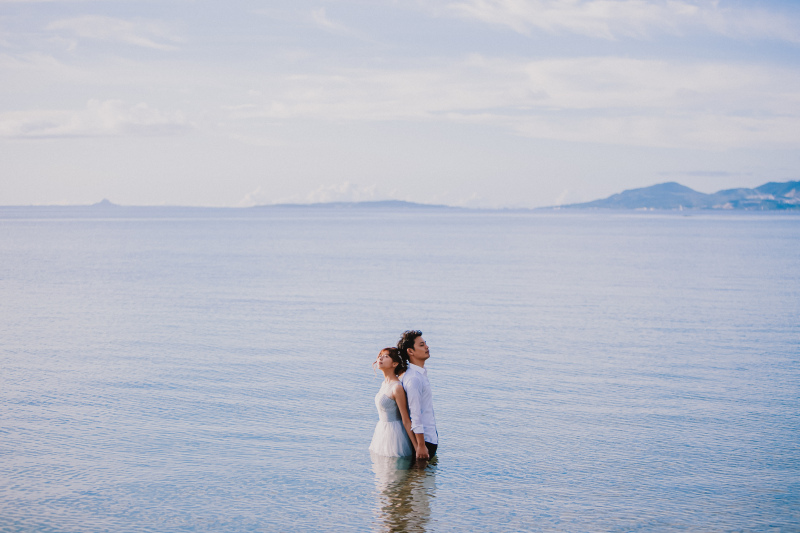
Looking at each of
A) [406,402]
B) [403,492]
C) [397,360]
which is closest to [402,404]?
[406,402]

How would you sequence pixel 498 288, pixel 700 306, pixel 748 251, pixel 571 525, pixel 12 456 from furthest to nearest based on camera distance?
pixel 748 251 → pixel 498 288 → pixel 700 306 → pixel 12 456 → pixel 571 525

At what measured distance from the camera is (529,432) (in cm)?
1265

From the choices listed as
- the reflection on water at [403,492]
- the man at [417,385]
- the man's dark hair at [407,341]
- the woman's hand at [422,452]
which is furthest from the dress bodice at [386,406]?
the reflection on water at [403,492]

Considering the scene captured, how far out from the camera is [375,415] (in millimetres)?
13914

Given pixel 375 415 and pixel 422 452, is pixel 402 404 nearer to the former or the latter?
pixel 422 452

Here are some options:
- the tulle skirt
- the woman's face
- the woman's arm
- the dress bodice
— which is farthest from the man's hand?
the woman's face

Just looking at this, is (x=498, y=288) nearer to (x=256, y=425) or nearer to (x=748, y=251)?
(x=256, y=425)

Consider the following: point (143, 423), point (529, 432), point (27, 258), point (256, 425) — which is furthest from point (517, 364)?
point (27, 258)

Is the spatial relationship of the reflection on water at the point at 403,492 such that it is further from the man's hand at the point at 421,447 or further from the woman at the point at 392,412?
the man's hand at the point at 421,447

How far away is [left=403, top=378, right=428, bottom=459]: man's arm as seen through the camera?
32.0 ft

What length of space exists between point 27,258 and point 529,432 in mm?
59920

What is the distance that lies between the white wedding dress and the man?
10.6 inches

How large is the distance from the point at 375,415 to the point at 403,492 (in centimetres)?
411

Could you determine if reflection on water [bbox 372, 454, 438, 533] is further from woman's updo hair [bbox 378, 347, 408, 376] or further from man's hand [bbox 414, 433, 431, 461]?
woman's updo hair [bbox 378, 347, 408, 376]
